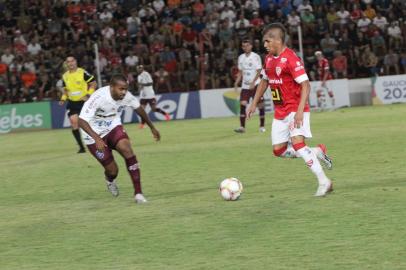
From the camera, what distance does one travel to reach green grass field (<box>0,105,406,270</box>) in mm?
8086

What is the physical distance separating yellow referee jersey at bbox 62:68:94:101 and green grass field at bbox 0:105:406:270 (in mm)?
1617

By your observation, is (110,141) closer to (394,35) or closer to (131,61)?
(131,61)

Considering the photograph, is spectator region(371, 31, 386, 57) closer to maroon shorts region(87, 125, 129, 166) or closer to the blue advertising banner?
the blue advertising banner

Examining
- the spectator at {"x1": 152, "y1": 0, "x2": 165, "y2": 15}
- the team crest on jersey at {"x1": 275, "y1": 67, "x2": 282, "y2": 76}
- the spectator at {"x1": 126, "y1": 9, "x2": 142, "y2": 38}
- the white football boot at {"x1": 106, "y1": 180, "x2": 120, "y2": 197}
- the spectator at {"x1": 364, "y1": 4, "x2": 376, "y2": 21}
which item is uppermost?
the spectator at {"x1": 152, "y1": 0, "x2": 165, "y2": 15}

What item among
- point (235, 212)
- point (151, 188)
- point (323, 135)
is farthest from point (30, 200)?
point (323, 135)

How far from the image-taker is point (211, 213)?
10656 millimetres

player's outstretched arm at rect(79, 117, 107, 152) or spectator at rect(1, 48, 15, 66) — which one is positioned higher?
spectator at rect(1, 48, 15, 66)

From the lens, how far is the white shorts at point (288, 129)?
37.3 ft

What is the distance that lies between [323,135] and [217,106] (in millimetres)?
12983

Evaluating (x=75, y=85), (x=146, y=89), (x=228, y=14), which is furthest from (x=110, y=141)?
(x=228, y=14)

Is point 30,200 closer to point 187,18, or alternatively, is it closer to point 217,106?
point 217,106

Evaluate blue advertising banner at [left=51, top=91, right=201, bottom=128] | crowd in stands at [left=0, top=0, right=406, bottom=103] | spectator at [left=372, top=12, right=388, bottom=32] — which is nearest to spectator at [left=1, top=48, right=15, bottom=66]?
crowd in stands at [left=0, top=0, right=406, bottom=103]

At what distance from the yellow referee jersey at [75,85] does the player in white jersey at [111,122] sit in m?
8.24

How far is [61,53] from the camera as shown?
3528 cm
